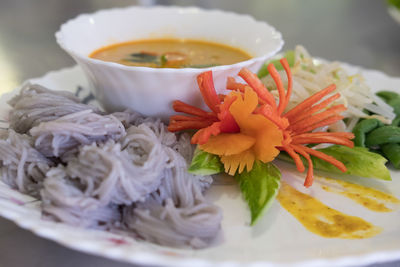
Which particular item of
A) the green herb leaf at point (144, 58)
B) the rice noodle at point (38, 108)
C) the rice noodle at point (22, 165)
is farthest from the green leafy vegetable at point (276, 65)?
the rice noodle at point (22, 165)

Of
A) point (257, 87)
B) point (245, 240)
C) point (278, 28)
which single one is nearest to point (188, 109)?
point (257, 87)

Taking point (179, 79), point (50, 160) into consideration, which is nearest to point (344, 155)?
point (179, 79)

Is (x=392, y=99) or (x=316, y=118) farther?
(x=392, y=99)

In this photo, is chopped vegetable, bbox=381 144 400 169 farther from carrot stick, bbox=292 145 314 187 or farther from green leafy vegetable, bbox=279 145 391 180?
carrot stick, bbox=292 145 314 187

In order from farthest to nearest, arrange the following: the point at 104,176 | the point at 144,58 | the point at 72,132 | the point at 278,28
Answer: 1. the point at 278,28
2. the point at 144,58
3. the point at 72,132
4. the point at 104,176

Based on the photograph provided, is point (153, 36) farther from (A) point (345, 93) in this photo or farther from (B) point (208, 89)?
(A) point (345, 93)

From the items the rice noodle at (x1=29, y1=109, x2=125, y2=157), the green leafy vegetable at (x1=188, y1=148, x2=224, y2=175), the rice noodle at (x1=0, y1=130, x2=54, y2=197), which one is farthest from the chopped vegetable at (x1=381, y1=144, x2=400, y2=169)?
the rice noodle at (x1=0, y1=130, x2=54, y2=197)

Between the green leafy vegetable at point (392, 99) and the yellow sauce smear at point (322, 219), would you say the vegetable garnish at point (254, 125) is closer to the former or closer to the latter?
the yellow sauce smear at point (322, 219)
